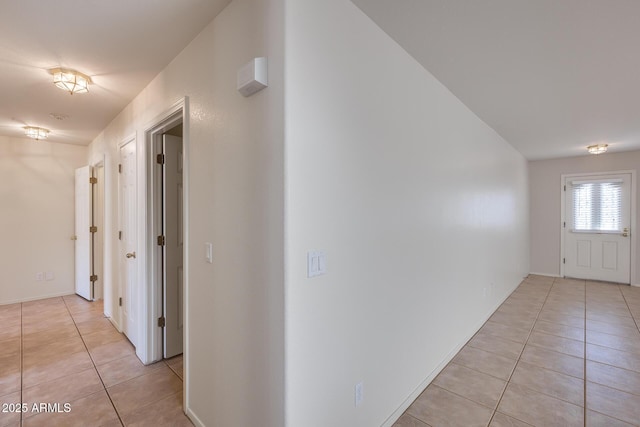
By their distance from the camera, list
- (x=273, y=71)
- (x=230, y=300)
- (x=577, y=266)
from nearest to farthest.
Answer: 1. (x=273, y=71)
2. (x=230, y=300)
3. (x=577, y=266)

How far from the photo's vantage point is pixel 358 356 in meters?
1.57

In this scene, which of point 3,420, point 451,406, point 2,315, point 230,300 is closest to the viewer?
point 230,300

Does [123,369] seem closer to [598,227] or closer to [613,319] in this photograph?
[613,319]

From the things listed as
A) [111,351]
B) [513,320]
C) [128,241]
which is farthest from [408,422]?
[128,241]

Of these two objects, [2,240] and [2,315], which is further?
[2,240]

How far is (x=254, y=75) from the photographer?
125 centimetres

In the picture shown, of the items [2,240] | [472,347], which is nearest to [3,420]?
[2,240]

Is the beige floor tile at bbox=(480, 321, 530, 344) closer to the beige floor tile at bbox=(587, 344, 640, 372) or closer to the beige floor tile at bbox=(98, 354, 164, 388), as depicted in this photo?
the beige floor tile at bbox=(587, 344, 640, 372)

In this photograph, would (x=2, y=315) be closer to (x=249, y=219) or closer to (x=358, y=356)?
(x=249, y=219)

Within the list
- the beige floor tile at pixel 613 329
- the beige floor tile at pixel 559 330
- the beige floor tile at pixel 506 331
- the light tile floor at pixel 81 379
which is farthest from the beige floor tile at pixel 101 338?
the beige floor tile at pixel 613 329

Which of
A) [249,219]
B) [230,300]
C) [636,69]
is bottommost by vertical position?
[230,300]

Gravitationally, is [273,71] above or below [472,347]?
above

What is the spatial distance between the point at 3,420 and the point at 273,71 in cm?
275

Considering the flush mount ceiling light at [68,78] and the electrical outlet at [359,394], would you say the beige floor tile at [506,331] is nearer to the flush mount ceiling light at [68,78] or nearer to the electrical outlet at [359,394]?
the electrical outlet at [359,394]
